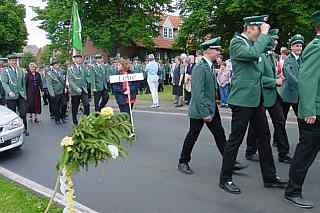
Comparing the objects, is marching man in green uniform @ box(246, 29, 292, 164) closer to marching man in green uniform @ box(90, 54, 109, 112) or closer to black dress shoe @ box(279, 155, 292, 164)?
black dress shoe @ box(279, 155, 292, 164)

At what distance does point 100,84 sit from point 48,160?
5.43 m

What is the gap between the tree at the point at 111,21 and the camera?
37219mm

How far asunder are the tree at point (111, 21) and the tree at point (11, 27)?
12.1 metres

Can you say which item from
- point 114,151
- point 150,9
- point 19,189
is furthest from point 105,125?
point 150,9

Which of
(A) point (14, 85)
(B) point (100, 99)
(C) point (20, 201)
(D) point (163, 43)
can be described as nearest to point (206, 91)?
(C) point (20, 201)

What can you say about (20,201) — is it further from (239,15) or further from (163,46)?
(163,46)

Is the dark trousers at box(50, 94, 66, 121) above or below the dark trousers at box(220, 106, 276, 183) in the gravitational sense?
below

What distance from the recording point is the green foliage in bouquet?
13.1ft

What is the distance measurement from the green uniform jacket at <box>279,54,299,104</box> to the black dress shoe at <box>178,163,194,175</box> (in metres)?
2.12

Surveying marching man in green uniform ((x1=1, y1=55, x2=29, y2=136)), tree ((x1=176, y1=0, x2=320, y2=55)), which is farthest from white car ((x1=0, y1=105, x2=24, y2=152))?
tree ((x1=176, y1=0, x2=320, y2=55))

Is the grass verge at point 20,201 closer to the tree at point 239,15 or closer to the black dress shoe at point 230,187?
the black dress shoe at point 230,187

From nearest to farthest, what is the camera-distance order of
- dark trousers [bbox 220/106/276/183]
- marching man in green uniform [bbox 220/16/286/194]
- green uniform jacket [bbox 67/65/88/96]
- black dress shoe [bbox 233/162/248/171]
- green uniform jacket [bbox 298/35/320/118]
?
1. green uniform jacket [bbox 298/35/320/118]
2. marching man in green uniform [bbox 220/16/286/194]
3. dark trousers [bbox 220/106/276/183]
4. black dress shoe [bbox 233/162/248/171]
5. green uniform jacket [bbox 67/65/88/96]

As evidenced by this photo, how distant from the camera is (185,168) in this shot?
6719mm

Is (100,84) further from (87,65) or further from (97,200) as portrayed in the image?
(97,200)
